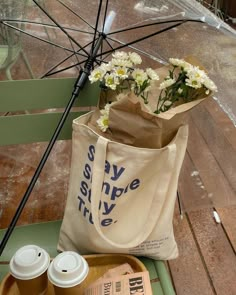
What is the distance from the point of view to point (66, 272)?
2.35 feet

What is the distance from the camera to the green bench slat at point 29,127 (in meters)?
0.97

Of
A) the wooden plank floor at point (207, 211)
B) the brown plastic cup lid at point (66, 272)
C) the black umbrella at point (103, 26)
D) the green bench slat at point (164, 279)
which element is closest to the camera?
the brown plastic cup lid at point (66, 272)

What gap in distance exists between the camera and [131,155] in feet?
2.45

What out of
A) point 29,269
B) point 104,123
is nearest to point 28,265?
point 29,269

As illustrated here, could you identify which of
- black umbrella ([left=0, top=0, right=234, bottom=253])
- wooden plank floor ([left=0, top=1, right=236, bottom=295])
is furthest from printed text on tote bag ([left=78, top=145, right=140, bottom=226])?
wooden plank floor ([left=0, top=1, right=236, bottom=295])

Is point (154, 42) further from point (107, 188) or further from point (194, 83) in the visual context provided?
point (107, 188)

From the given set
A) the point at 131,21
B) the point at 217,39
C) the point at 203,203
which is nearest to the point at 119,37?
the point at 131,21

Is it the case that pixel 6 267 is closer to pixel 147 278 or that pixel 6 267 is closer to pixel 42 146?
pixel 147 278

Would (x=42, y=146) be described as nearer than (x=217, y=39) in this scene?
No

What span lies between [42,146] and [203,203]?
861 millimetres

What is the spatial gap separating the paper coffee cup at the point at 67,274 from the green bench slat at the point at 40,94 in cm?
43

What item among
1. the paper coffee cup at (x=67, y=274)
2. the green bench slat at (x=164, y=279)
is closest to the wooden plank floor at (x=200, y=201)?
the green bench slat at (x=164, y=279)

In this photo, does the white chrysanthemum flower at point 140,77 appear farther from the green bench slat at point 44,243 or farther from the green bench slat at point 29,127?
the green bench slat at point 44,243

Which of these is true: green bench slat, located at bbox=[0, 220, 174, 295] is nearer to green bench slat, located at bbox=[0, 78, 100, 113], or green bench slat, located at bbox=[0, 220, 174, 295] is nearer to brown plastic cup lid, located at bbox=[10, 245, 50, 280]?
brown plastic cup lid, located at bbox=[10, 245, 50, 280]
